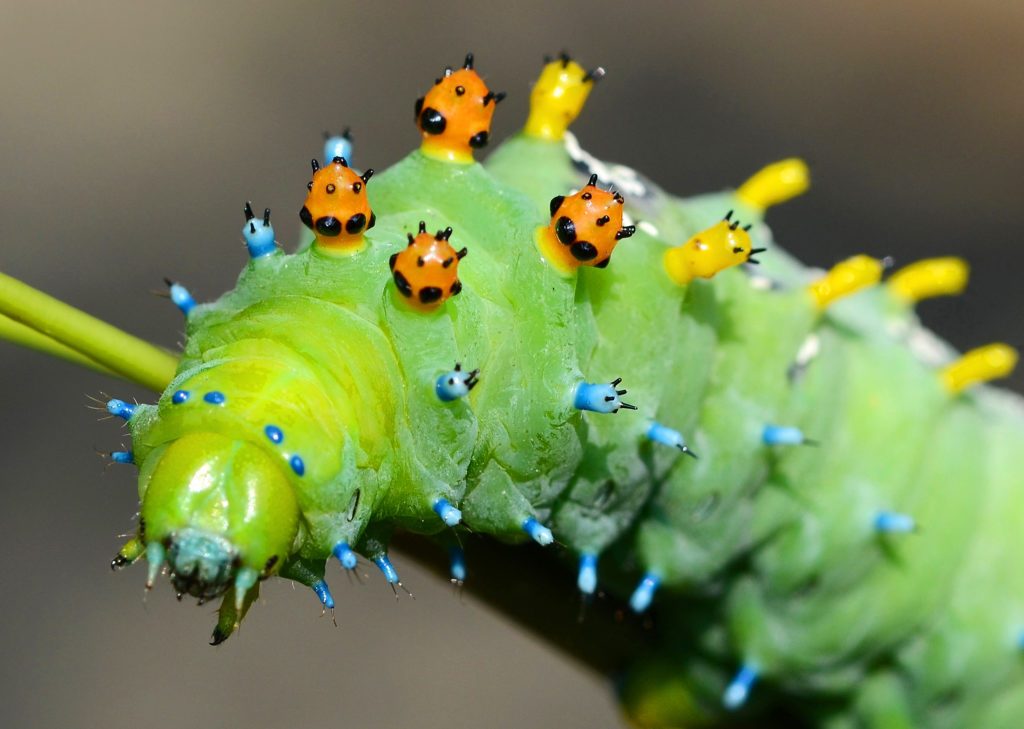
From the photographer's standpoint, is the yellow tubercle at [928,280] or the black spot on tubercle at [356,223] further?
the yellow tubercle at [928,280]

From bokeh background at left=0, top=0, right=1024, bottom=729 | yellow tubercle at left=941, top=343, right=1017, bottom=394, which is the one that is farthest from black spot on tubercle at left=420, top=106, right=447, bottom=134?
bokeh background at left=0, top=0, right=1024, bottom=729

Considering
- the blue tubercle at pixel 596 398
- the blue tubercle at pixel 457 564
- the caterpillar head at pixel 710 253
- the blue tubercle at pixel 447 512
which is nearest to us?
the blue tubercle at pixel 447 512

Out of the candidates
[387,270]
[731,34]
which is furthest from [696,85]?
[387,270]

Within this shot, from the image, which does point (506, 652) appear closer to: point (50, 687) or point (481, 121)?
point (50, 687)

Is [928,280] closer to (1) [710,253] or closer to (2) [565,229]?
(1) [710,253]

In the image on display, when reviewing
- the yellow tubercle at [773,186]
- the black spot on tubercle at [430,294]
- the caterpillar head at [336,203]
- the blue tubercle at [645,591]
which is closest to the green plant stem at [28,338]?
the caterpillar head at [336,203]

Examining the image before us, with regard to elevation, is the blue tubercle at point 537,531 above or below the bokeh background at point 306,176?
above

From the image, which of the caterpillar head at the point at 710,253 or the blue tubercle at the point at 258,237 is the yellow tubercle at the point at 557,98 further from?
the blue tubercle at the point at 258,237

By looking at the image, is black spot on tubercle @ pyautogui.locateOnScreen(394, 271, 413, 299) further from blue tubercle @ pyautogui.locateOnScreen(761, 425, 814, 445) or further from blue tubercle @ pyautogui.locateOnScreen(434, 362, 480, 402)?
blue tubercle @ pyautogui.locateOnScreen(761, 425, 814, 445)
